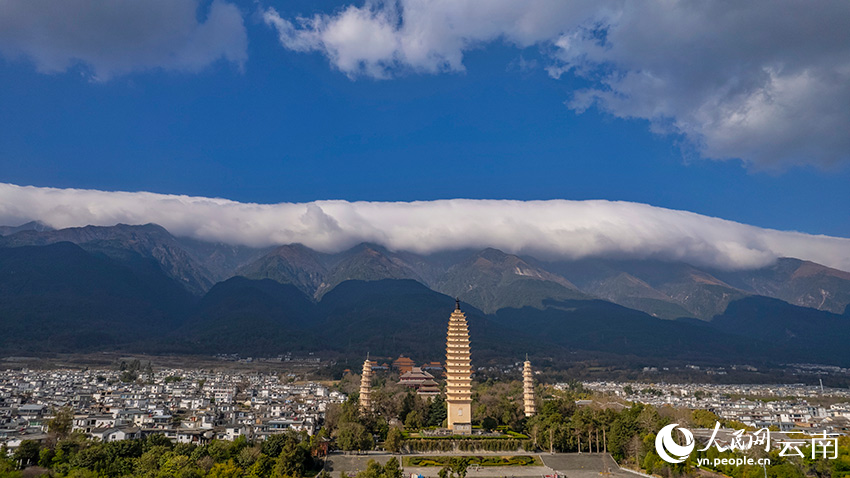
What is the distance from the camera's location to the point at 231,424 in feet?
201

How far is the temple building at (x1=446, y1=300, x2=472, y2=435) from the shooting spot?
65500mm

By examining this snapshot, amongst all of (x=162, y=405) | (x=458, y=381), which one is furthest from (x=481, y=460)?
(x=162, y=405)

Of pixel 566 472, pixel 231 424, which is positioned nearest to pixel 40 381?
pixel 231 424

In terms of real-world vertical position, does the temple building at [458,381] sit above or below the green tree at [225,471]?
above

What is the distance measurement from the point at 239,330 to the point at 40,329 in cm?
5384

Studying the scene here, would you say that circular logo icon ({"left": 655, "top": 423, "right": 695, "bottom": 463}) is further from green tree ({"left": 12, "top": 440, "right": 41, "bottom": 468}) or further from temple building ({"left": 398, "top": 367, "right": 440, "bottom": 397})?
green tree ({"left": 12, "top": 440, "right": 41, "bottom": 468})

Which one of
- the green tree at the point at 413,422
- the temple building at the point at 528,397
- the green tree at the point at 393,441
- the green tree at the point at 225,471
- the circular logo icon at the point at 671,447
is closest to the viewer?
the green tree at the point at 225,471

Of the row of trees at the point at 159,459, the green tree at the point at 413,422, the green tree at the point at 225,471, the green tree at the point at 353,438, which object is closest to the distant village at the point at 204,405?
the row of trees at the point at 159,459

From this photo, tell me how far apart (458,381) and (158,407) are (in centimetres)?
3168

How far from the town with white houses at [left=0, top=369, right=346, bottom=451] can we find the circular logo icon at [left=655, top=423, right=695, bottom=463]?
103 ft

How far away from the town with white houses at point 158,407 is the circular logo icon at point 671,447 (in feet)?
103

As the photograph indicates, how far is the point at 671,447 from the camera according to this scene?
171 ft

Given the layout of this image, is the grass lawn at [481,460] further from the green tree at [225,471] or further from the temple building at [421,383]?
the temple building at [421,383]

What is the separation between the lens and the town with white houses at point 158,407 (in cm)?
5584
